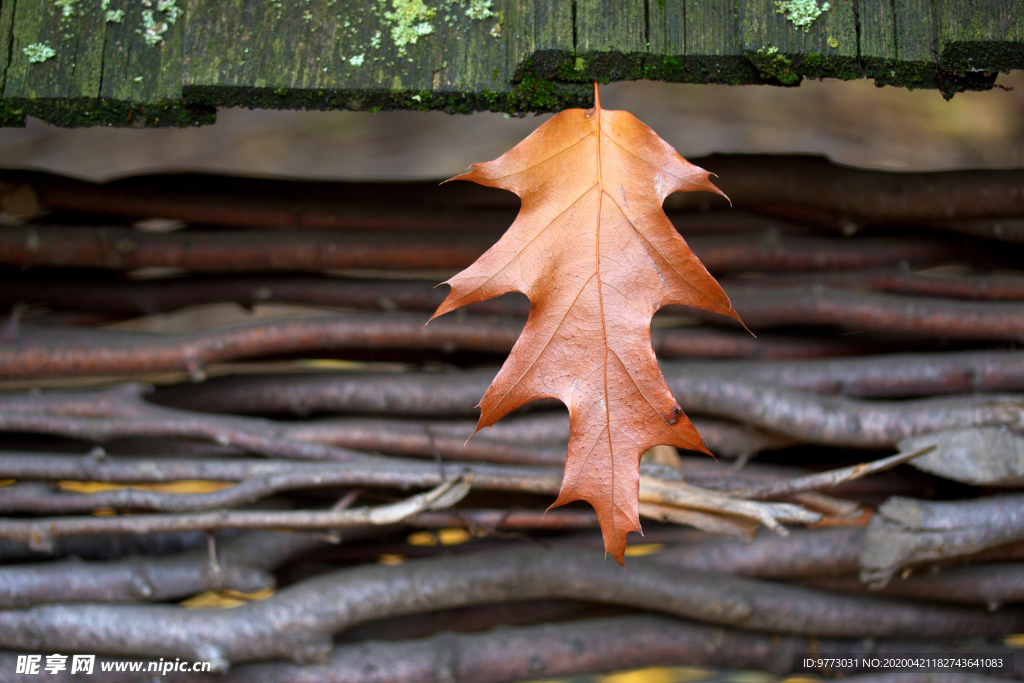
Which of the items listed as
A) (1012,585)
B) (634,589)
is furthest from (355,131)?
(1012,585)

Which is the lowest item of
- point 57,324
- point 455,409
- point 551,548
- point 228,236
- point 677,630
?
point 677,630

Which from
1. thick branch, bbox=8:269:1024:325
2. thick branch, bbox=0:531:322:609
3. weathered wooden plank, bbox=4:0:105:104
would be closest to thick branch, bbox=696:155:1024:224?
thick branch, bbox=8:269:1024:325

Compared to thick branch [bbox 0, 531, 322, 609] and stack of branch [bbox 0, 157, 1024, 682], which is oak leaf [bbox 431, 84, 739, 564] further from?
thick branch [bbox 0, 531, 322, 609]

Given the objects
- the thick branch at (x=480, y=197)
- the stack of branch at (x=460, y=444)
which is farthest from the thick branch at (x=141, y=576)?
the thick branch at (x=480, y=197)

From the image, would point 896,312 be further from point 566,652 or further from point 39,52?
point 39,52

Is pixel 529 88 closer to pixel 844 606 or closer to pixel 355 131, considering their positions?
pixel 844 606
